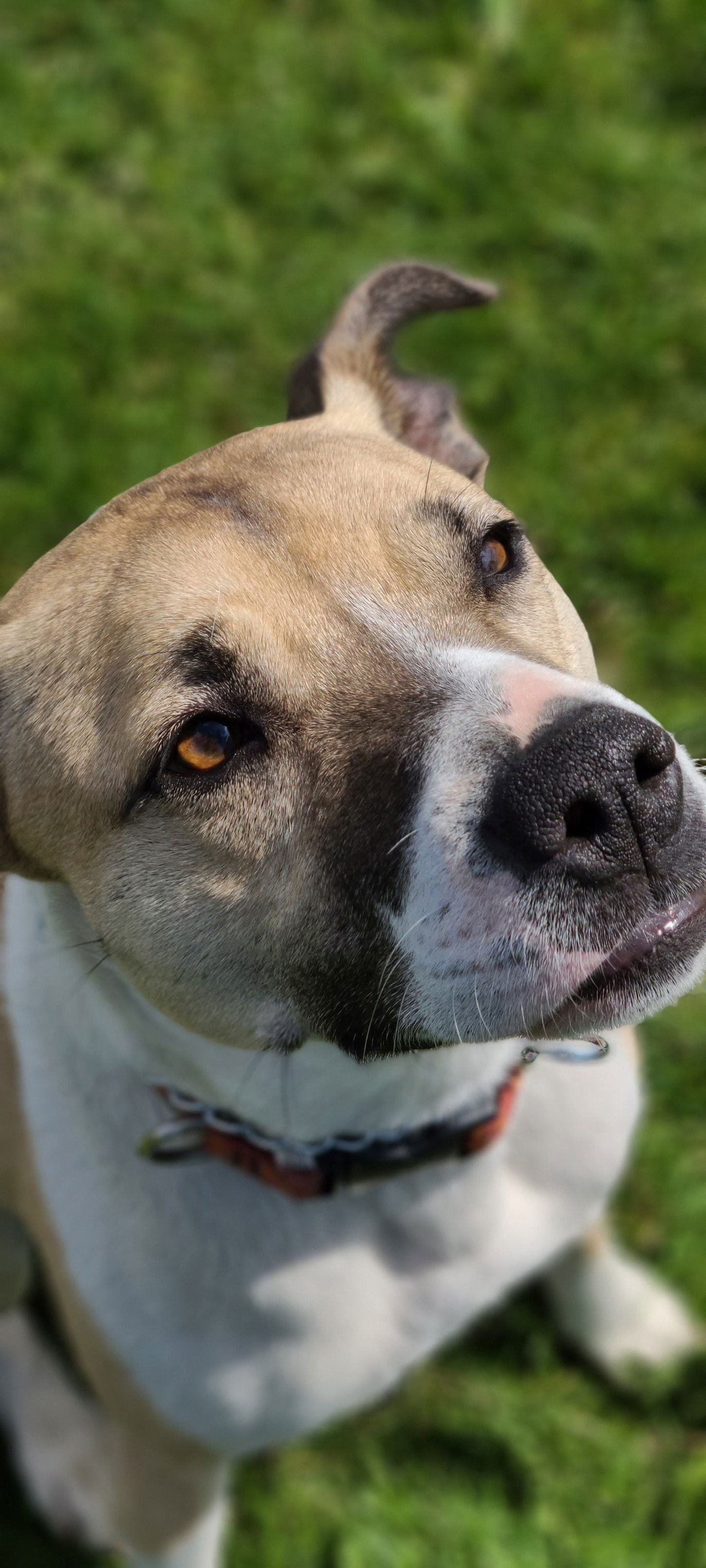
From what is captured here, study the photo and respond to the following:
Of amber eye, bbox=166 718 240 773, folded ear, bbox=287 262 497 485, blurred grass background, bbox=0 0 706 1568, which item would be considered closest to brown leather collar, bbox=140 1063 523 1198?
amber eye, bbox=166 718 240 773

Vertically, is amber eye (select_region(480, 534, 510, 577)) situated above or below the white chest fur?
above

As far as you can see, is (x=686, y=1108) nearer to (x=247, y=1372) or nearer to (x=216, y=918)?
(x=247, y=1372)

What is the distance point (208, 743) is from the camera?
227cm

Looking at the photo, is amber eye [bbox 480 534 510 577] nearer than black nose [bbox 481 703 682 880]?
No

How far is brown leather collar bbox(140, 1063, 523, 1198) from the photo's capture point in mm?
2613

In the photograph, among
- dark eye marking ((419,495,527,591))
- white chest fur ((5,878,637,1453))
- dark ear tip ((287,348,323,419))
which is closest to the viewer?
dark eye marking ((419,495,527,591))

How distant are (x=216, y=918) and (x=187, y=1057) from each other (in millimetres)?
407

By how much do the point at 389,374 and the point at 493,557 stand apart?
2.47 feet

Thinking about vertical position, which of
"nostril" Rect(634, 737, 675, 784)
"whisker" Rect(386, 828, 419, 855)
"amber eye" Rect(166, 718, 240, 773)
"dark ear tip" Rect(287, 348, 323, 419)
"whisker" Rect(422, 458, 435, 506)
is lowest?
"whisker" Rect(386, 828, 419, 855)

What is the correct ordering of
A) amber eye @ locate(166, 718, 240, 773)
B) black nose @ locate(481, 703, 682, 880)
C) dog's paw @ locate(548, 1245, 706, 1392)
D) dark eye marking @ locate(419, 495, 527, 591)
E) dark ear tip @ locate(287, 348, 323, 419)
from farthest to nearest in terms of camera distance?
dog's paw @ locate(548, 1245, 706, 1392) < dark ear tip @ locate(287, 348, 323, 419) < dark eye marking @ locate(419, 495, 527, 591) < amber eye @ locate(166, 718, 240, 773) < black nose @ locate(481, 703, 682, 880)

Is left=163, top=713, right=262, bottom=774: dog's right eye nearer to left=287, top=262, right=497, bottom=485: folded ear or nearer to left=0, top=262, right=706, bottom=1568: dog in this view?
left=0, top=262, right=706, bottom=1568: dog

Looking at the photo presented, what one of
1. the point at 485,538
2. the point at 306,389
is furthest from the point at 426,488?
the point at 306,389

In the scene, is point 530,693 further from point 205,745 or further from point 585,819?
point 205,745

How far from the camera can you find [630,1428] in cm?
398
